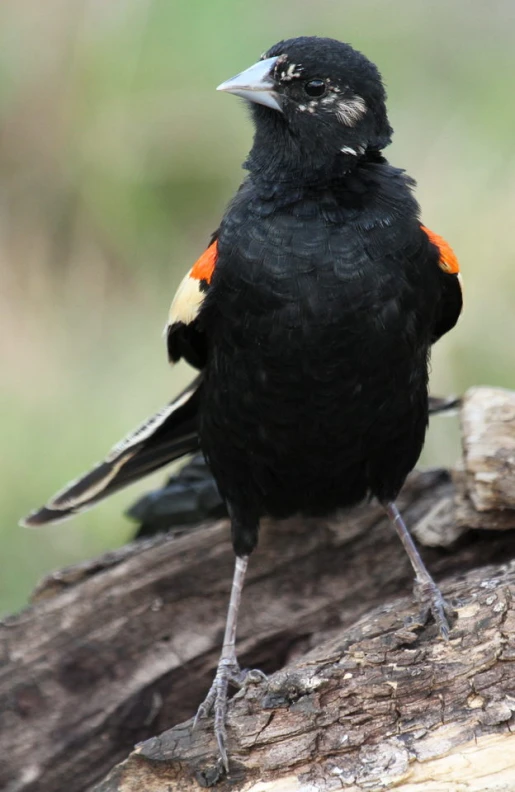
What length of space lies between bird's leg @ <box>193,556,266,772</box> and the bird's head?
194cm

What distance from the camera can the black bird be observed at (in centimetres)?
404

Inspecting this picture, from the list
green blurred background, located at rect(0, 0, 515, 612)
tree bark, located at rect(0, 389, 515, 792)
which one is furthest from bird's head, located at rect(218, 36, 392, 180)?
green blurred background, located at rect(0, 0, 515, 612)

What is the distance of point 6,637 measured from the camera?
16.3 feet

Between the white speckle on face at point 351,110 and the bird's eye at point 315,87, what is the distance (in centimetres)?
10

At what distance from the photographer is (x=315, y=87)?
4211 millimetres

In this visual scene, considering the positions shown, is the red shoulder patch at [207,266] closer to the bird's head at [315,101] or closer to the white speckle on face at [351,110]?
the bird's head at [315,101]

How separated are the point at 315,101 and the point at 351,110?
0.16 metres

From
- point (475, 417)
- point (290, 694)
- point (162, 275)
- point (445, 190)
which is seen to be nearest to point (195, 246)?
point (162, 275)

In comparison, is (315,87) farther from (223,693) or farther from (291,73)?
(223,693)

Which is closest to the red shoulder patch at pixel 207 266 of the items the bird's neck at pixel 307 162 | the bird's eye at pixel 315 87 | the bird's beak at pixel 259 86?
the bird's neck at pixel 307 162

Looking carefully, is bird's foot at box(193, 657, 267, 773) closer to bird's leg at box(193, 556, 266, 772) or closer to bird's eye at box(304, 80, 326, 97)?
bird's leg at box(193, 556, 266, 772)

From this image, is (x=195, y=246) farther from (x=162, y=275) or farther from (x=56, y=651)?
(x=56, y=651)

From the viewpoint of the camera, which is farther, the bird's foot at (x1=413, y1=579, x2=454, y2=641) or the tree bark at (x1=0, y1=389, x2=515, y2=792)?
the bird's foot at (x1=413, y1=579, x2=454, y2=641)

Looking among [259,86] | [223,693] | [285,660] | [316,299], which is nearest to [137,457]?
[285,660]
